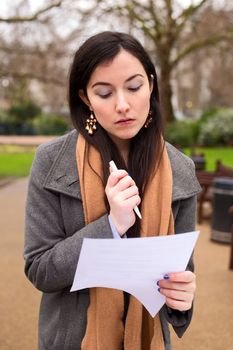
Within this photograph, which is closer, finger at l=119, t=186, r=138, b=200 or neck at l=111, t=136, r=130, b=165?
finger at l=119, t=186, r=138, b=200

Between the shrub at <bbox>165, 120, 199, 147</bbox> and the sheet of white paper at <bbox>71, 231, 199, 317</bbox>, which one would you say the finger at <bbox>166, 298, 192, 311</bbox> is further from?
the shrub at <bbox>165, 120, 199, 147</bbox>

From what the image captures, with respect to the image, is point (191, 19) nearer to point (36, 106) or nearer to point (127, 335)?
point (127, 335)

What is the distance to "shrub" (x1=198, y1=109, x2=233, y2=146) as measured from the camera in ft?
81.5

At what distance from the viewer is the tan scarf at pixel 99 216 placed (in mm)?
1464

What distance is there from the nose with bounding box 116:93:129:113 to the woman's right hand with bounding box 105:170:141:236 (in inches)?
8.0

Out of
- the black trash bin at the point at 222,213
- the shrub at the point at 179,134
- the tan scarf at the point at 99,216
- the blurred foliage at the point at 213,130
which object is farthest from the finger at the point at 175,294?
the blurred foliage at the point at 213,130

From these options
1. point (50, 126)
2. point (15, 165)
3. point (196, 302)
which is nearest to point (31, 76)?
point (15, 165)

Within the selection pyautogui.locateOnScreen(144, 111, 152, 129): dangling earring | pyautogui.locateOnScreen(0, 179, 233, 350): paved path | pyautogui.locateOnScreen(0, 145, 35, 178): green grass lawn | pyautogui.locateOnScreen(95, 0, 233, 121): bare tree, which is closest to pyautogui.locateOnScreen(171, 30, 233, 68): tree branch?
pyautogui.locateOnScreen(95, 0, 233, 121): bare tree

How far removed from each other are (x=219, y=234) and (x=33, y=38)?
31.2ft

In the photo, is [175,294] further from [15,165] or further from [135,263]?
[15,165]

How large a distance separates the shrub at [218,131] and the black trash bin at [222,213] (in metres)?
17.9

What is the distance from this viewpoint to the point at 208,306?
15.4 ft

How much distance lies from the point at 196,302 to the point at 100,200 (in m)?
3.63

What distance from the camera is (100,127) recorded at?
5.08 ft
